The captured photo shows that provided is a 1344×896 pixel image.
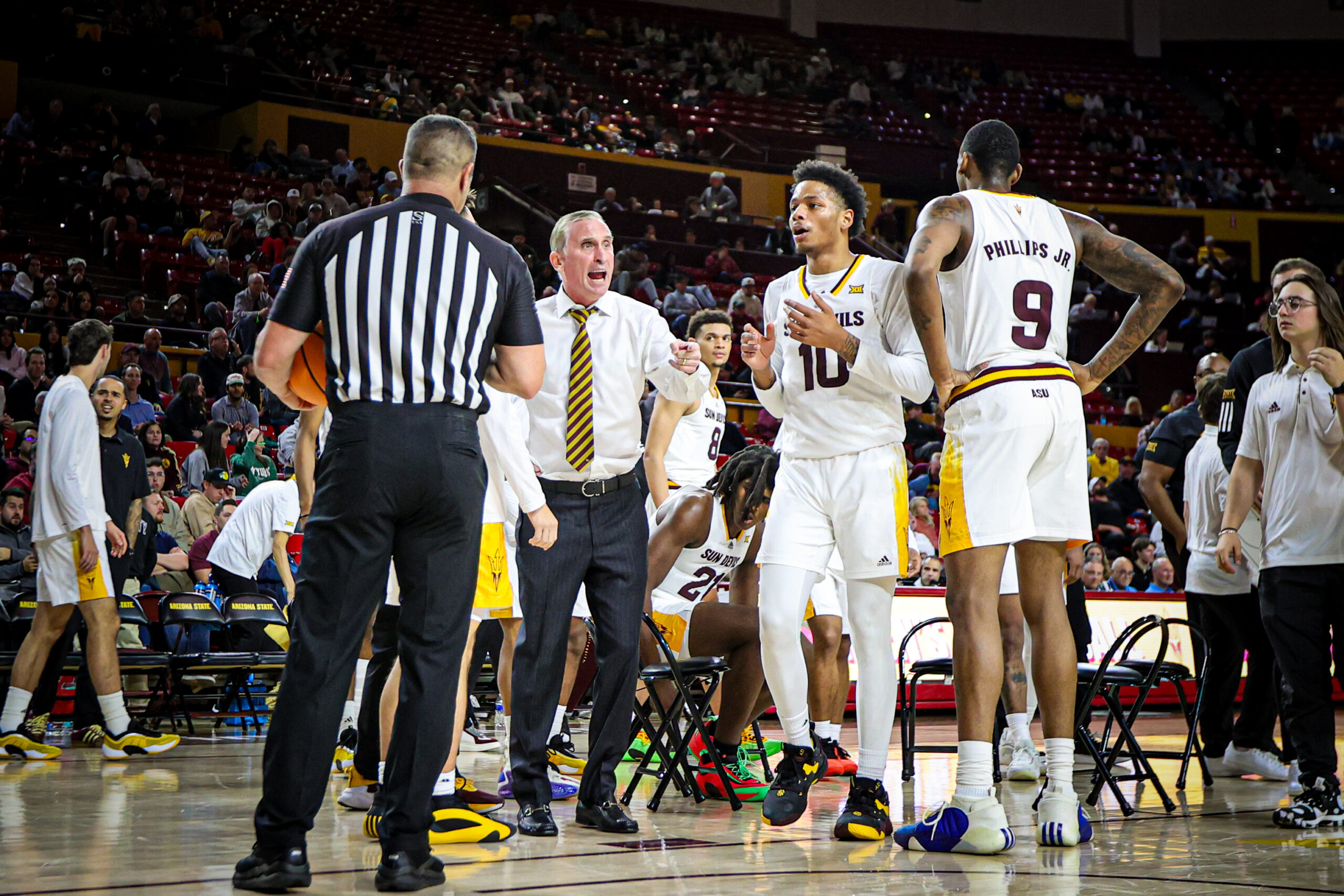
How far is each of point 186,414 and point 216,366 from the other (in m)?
1.11

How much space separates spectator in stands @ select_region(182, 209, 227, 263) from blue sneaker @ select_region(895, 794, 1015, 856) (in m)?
14.8

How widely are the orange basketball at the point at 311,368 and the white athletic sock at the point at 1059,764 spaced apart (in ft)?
8.33

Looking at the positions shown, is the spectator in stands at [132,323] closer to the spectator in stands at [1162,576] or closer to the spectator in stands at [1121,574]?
the spectator in stands at [1121,574]

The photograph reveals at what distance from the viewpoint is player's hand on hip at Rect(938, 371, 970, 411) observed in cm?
403

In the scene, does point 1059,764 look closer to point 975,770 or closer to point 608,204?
point 975,770

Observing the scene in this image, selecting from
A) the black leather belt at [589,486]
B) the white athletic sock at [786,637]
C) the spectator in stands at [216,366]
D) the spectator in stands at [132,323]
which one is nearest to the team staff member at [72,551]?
the black leather belt at [589,486]

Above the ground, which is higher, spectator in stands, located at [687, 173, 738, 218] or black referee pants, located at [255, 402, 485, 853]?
spectator in stands, located at [687, 173, 738, 218]

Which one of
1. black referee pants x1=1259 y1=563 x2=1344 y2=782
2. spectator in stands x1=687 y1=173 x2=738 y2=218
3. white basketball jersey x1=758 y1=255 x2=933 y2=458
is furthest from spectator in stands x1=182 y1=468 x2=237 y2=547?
spectator in stands x1=687 y1=173 x2=738 y2=218

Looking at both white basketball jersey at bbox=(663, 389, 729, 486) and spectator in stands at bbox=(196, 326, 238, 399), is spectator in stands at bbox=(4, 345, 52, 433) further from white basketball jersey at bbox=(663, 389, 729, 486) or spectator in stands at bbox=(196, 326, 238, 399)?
white basketball jersey at bbox=(663, 389, 729, 486)

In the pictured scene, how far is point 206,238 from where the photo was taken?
17312 millimetres

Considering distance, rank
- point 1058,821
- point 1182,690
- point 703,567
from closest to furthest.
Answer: point 1058,821
point 703,567
point 1182,690

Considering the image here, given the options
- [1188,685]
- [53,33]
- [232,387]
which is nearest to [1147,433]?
[1188,685]

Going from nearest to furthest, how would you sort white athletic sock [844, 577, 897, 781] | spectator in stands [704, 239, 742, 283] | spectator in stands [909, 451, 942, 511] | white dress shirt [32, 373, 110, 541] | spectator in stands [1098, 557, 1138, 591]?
white athletic sock [844, 577, 897, 781]
white dress shirt [32, 373, 110, 541]
spectator in stands [1098, 557, 1138, 591]
spectator in stands [909, 451, 942, 511]
spectator in stands [704, 239, 742, 283]

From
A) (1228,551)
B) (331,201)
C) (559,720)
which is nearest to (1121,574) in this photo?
(1228,551)
